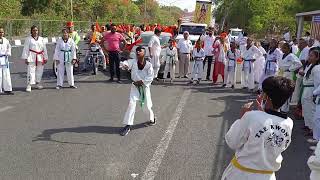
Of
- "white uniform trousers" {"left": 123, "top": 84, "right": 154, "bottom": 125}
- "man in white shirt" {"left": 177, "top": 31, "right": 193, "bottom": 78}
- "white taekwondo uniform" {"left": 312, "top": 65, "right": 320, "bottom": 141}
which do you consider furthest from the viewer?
"man in white shirt" {"left": 177, "top": 31, "right": 193, "bottom": 78}

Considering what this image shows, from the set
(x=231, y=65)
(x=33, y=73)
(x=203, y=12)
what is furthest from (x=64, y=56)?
(x=203, y=12)

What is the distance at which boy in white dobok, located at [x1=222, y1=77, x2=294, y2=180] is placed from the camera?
130 inches

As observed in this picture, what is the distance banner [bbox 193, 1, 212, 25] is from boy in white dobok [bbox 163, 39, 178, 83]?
20151mm

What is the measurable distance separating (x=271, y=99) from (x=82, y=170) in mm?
3159

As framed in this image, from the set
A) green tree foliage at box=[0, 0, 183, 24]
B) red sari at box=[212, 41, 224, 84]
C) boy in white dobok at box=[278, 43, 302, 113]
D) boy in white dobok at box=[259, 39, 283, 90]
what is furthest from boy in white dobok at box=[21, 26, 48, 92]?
green tree foliage at box=[0, 0, 183, 24]

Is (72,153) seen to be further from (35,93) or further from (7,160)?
(35,93)

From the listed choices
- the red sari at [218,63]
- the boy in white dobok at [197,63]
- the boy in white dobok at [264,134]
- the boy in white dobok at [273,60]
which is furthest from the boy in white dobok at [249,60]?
the boy in white dobok at [264,134]

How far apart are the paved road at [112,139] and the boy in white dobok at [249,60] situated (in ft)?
4.49

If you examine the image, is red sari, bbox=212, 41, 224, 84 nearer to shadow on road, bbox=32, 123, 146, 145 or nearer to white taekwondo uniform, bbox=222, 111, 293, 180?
shadow on road, bbox=32, 123, 146, 145

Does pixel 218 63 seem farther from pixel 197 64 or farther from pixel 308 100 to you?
pixel 308 100

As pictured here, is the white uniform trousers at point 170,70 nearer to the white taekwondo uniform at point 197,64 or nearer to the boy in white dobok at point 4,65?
the white taekwondo uniform at point 197,64

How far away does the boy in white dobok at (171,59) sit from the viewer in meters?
14.5

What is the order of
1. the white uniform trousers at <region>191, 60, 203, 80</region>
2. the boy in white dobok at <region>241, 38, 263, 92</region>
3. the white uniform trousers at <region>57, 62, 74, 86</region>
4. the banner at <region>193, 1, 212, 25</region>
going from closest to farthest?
the white uniform trousers at <region>57, 62, 74, 86</region>, the boy in white dobok at <region>241, 38, 263, 92</region>, the white uniform trousers at <region>191, 60, 203, 80</region>, the banner at <region>193, 1, 212, 25</region>

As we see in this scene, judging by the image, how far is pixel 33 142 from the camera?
689 cm
